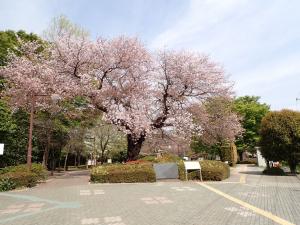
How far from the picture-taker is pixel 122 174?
19.6 m

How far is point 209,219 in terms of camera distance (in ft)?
29.8

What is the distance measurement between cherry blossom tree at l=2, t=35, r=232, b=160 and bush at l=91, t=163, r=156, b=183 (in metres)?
4.99

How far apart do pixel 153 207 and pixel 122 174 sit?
28.0 feet

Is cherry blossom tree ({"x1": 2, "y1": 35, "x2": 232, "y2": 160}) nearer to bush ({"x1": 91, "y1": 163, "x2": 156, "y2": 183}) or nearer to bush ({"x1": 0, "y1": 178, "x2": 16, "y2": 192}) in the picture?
bush ({"x1": 91, "y1": 163, "x2": 156, "y2": 183})

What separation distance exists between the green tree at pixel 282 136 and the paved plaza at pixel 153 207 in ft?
34.5

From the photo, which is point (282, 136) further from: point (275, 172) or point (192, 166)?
point (192, 166)

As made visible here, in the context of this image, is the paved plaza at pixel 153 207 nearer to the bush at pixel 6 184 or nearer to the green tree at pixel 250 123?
the bush at pixel 6 184

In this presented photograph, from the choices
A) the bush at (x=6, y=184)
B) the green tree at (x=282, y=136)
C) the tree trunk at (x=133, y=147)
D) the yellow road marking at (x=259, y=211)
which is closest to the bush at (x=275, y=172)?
the green tree at (x=282, y=136)

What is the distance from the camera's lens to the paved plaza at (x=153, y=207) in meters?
9.17

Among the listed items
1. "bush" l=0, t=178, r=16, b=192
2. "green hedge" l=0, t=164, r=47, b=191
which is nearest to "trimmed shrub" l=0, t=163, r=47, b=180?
"green hedge" l=0, t=164, r=47, b=191

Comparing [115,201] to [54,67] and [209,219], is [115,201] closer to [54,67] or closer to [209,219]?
[209,219]

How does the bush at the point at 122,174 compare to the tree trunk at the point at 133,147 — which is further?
the tree trunk at the point at 133,147

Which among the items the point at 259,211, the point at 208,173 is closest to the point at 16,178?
the point at 208,173

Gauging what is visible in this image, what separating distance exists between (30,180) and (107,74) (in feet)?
33.9
